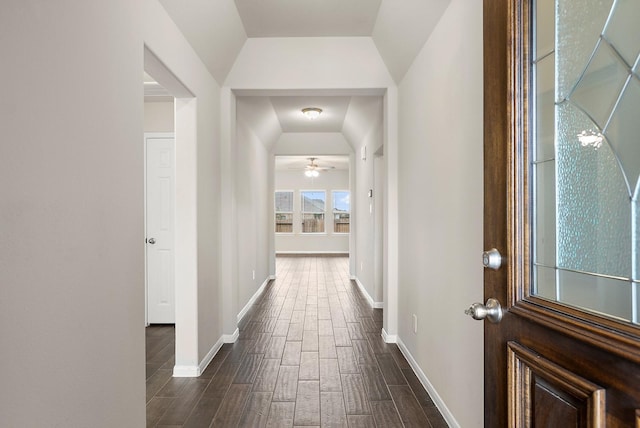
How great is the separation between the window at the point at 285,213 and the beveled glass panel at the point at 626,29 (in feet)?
37.3

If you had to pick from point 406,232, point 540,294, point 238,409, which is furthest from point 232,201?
point 540,294

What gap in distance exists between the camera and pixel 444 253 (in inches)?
90.3

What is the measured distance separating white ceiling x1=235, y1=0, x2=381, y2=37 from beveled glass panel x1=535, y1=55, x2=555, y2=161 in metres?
2.33

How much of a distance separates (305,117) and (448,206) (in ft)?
12.8

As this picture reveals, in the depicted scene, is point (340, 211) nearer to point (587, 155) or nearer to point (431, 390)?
point (431, 390)

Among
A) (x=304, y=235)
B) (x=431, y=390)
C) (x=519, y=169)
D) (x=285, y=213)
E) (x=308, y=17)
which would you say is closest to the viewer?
(x=519, y=169)

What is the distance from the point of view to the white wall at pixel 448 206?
1.86m

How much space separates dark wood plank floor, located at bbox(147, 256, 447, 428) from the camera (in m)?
2.31

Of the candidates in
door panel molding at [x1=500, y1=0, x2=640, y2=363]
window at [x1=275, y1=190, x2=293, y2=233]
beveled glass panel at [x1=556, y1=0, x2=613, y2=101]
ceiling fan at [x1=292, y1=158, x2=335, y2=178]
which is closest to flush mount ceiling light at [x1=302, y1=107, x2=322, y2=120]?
ceiling fan at [x1=292, y1=158, x2=335, y2=178]

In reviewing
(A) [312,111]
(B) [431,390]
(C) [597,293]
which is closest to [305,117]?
(A) [312,111]

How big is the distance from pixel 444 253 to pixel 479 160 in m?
0.69

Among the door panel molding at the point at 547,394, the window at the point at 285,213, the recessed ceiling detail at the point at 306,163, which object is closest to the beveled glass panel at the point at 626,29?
the door panel molding at the point at 547,394

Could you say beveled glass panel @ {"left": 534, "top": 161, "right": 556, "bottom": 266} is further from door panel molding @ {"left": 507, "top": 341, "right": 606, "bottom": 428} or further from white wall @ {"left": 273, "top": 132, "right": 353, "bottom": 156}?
white wall @ {"left": 273, "top": 132, "right": 353, "bottom": 156}

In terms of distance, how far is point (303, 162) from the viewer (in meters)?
10.5
